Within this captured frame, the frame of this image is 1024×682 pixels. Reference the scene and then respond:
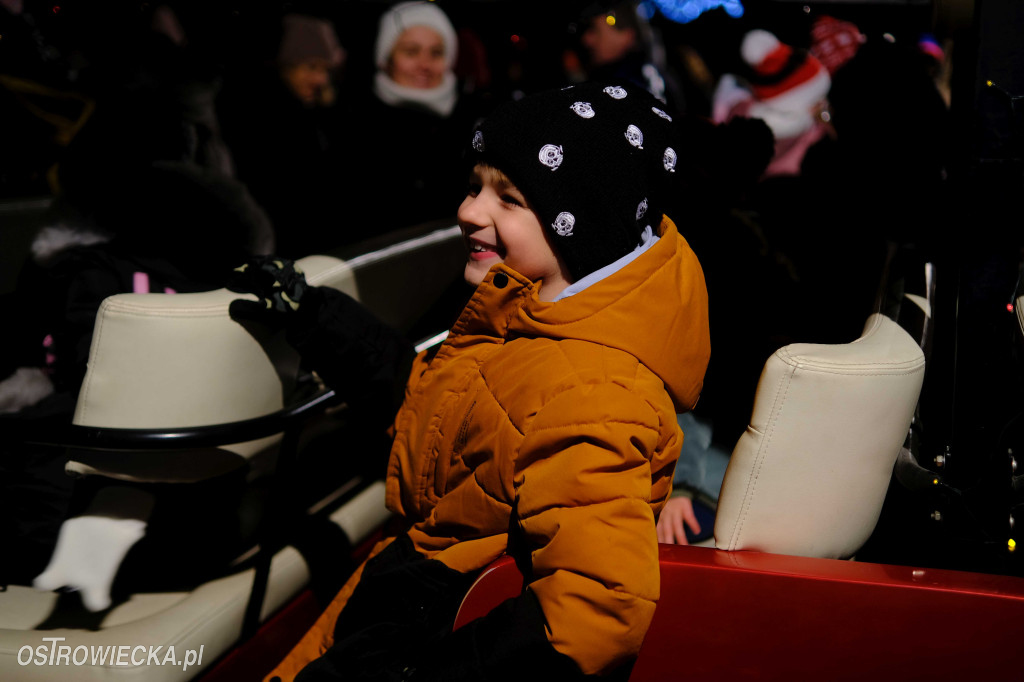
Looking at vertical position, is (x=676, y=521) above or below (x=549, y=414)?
below

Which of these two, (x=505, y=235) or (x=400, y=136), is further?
(x=400, y=136)

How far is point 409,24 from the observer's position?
3459 millimetres

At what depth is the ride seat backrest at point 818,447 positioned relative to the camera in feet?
3.58

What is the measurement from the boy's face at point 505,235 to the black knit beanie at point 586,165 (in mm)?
17

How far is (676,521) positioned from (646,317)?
67 centimetres

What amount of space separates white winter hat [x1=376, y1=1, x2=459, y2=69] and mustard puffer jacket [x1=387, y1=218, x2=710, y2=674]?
268 centimetres

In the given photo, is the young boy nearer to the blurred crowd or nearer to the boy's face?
the boy's face

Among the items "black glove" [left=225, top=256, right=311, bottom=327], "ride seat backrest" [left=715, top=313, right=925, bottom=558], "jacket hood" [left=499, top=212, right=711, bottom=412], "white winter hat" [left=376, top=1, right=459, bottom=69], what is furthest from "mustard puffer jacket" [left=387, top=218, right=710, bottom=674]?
"white winter hat" [left=376, top=1, right=459, bottom=69]

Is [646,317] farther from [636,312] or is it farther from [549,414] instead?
[549,414]

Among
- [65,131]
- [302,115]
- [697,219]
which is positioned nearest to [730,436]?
[697,219]

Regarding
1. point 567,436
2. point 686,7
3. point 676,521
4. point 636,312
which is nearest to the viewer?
point 567,436

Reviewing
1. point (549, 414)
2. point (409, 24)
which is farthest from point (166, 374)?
point (409, 24)

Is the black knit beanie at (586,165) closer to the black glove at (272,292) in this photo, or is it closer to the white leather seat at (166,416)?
the black glove at (272,292)

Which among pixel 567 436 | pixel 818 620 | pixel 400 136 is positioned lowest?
pixel 818 620
